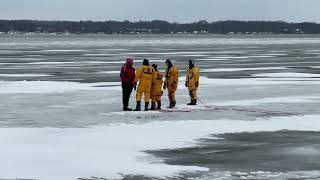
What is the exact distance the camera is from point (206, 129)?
1595cm

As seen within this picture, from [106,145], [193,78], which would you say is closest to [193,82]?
[193,78]

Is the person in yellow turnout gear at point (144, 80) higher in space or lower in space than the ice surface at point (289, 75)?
higher

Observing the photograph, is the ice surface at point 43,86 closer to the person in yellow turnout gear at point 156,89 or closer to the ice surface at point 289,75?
the person in yellow turnout gear at point 156,89

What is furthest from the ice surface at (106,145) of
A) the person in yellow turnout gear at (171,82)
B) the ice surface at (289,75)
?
the ice surface at (289,75)

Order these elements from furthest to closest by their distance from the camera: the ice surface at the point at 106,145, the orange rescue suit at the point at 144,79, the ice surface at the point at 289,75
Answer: the ice surface at the point at 289,75, the orange rescue suit at the point at 144,79, the ice surface at the point at 106,145

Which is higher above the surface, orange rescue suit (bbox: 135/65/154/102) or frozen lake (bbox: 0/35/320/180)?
orange rescue suit (bbox: 135/65/154/102)

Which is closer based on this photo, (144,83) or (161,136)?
(161,136)

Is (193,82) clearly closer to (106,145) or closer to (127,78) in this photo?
(127,78)

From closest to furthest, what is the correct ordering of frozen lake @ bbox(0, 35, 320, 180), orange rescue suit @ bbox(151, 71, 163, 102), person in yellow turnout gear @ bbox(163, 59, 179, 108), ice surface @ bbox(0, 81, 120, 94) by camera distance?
frozen lake @ bbox(0, 35, 320, 180), orange rescue suit @ bbox(151, 71, 163, 102), person in yellow turnout gear @ bbox(163, 59, 179, 108), ice surface @ bbox(0, 81, 120, 94)

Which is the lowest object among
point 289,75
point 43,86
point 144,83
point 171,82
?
point 289,75

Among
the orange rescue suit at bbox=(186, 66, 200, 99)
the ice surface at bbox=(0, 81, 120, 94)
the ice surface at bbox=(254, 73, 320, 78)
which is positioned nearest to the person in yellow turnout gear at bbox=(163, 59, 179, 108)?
the orange rescue suit at bbox=(186, 66, 200, 99)

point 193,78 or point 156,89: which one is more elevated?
point 193,78

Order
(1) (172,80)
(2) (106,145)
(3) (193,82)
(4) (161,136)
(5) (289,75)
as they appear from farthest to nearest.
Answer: (5) (289,75) → (3) (193,82) → (1) (172,80) → (4) (161,136) → (2) (106,145)

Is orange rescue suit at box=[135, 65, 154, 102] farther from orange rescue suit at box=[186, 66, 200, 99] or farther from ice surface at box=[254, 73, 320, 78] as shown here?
ice surface at box=[254, 73, 320, 78]
